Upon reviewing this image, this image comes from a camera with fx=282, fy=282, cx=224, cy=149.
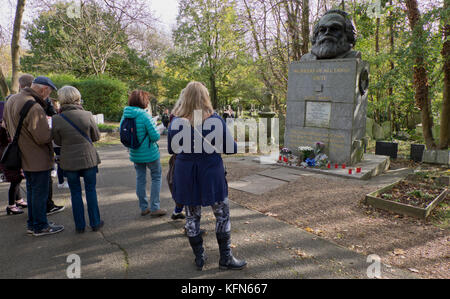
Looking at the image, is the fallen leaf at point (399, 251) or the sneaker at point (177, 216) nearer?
the fallen leaf at point (399, 251)

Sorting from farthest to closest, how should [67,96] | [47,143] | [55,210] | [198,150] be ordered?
1. [55,210]
2. [47,143]
3. [67,96]
4. [198,150]

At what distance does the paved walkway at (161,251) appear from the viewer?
114 inches

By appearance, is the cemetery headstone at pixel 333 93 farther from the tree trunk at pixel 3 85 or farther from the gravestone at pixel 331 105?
the tree trunk at pixel 3 85

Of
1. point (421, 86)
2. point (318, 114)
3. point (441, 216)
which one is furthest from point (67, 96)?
point (421, 86)

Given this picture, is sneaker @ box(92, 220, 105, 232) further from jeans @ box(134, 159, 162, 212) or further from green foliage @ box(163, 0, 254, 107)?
green foliage @ box(163, 0, 254, 107)

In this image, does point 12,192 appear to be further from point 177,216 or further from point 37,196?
point 177,216

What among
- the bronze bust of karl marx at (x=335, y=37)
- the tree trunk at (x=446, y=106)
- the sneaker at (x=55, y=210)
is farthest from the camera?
the tree trunk at (x=446, y=106)

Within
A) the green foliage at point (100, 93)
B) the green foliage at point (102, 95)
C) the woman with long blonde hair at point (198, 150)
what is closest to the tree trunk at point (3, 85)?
the green foliage at point (100, 93)

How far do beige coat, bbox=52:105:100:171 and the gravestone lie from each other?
19.4 feet

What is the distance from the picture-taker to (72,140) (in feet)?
11.6

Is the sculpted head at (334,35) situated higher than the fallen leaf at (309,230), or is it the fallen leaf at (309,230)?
the sculpted head at (334,35)

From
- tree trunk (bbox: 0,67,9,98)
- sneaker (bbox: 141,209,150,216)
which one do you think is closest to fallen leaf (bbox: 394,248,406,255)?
sneaker (bbox: 141,209,150,216)

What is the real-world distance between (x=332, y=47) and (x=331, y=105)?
1476 millimetres

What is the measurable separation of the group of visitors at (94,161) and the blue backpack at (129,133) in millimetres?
43
